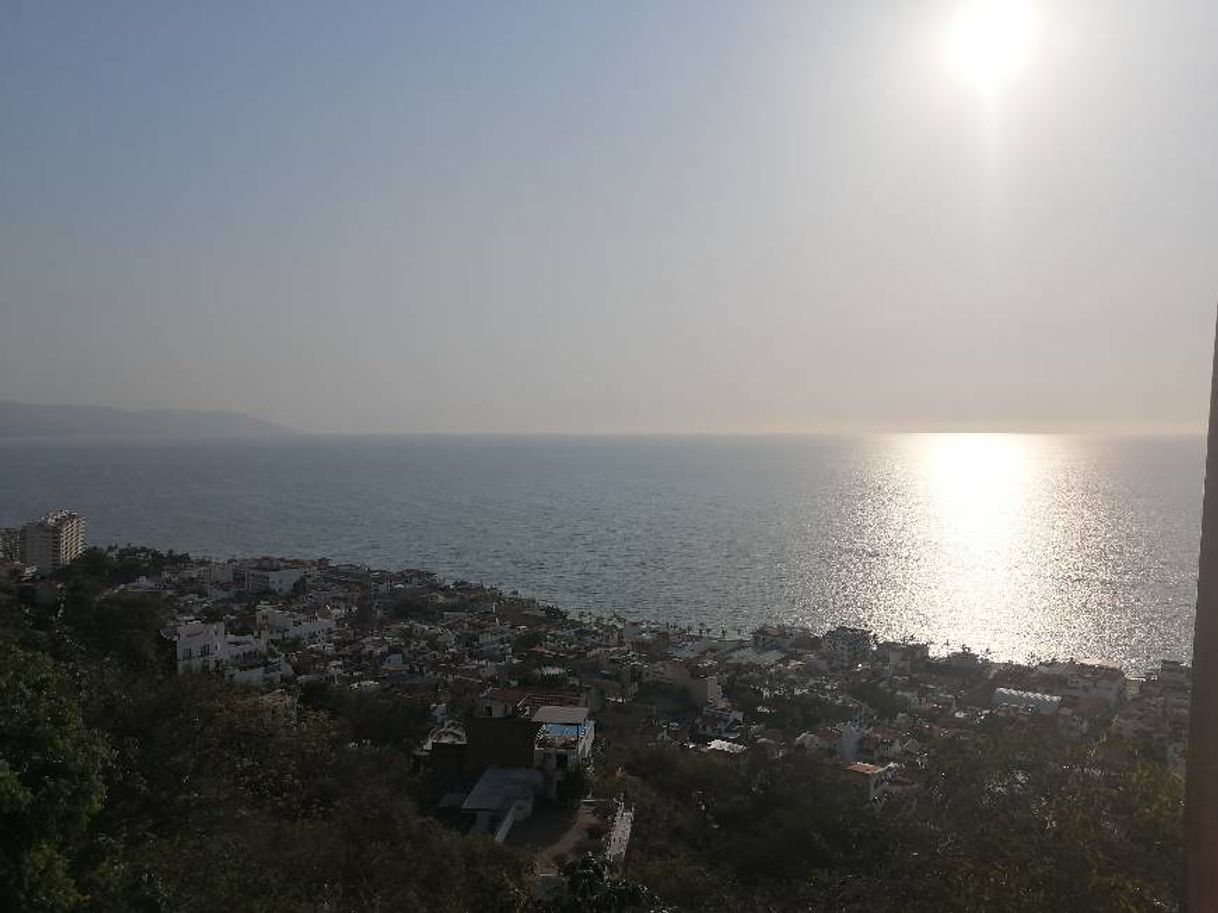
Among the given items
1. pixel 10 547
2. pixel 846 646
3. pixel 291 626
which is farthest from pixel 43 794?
pixel 10 547

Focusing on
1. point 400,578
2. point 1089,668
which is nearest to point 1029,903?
point 1089,668

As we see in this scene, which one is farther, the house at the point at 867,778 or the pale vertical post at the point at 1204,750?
the house at the point at 867,778

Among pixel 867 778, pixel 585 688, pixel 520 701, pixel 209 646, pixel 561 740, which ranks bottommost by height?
pixel 585 688

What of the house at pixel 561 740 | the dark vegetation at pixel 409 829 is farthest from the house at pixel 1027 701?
the house at pixel 561 740

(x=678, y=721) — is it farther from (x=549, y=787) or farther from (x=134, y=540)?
(x=134, y=540)

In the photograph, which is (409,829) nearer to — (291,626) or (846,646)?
(291,626)

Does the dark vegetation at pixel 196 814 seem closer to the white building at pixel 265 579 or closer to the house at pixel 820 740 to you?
the house at pixel 820 740
